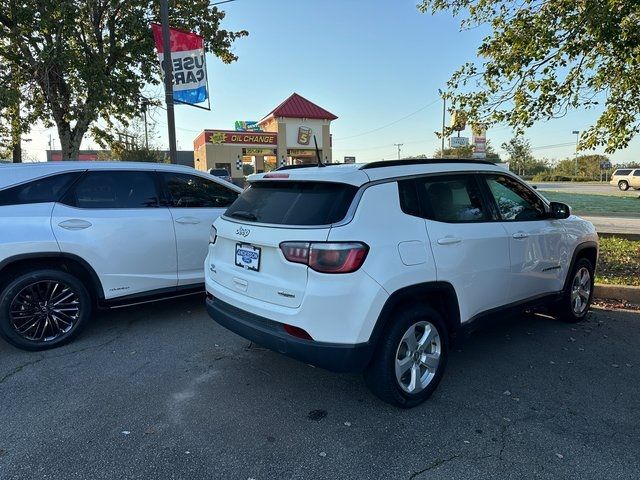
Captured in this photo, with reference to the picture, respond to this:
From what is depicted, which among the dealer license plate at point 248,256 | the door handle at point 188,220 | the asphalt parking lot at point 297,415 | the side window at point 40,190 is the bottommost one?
the asphalt parking lot at point 297,415

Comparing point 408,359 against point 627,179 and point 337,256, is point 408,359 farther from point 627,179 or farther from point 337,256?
point 627,179

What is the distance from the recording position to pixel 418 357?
10.8ft

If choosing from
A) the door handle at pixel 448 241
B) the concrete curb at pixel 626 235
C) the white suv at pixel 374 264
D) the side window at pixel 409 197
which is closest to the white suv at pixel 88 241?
the white suv at pixel 374 264

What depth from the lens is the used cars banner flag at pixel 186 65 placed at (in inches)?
358

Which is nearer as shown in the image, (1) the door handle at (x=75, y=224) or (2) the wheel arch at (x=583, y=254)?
(1) the door handle at (x=75, y=224)

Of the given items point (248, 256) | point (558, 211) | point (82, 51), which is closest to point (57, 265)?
point (248, 256)

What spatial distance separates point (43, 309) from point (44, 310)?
0.01 metres

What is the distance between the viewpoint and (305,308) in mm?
2877

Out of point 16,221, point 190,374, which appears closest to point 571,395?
point 190,374

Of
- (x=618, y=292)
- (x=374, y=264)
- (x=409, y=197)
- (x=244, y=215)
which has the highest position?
(x=409, y=197)

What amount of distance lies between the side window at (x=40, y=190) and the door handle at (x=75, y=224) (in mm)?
249

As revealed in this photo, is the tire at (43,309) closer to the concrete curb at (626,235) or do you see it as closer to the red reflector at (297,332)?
the red reflector at (297,332)

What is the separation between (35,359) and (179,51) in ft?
23.1

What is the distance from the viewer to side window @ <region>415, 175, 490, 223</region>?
11.0 feet
